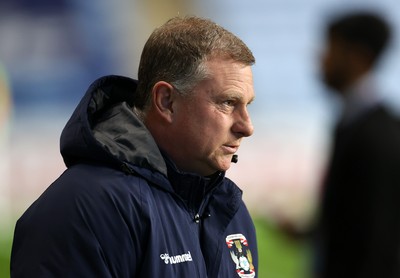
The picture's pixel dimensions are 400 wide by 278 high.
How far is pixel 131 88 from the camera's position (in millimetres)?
2740

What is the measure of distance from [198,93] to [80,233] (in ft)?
1.57

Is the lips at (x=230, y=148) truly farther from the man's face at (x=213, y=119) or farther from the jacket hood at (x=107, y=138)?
the jacket hood at (x=107, y=138)

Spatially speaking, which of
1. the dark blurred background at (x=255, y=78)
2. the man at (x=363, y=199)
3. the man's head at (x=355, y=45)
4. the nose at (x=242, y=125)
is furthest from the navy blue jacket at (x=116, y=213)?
the dark blurred background at (x=255, y=78)

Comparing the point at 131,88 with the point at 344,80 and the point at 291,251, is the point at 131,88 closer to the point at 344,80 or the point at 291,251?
the point at 344,80

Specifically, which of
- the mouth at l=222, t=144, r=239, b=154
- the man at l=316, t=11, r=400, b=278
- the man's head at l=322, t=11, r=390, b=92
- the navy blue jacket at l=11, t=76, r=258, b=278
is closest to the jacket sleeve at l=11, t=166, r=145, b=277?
→ the navy blue jacket at l=11, t=76, r=258, b=278

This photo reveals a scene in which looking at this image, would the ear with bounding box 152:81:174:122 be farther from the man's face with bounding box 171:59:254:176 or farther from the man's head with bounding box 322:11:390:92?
the man's head with bounding box 322:11:390:92

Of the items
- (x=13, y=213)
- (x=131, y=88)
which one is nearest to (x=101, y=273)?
(x=131, y=88)

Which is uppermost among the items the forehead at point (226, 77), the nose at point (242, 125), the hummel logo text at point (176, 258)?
the forehead at point (226, 77)

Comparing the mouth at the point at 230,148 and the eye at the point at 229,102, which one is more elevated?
the eye at the point at 229,102

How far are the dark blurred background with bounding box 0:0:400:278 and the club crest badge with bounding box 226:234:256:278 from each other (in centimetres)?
423

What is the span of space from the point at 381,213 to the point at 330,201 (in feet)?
0.77

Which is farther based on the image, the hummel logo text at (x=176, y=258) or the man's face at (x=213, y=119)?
the man's face at (x=213, y=119)

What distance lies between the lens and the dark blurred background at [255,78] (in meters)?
7.17

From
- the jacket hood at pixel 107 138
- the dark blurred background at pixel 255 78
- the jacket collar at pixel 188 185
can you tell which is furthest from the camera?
the dark blurred background at pixel 255 78
